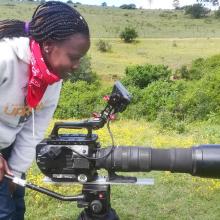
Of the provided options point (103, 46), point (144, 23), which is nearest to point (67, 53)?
point (103, 46)

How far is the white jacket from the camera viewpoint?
248 centimetres

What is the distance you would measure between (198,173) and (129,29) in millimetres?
38452

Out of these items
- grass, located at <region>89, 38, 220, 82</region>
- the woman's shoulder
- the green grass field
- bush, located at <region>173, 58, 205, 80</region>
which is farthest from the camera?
grass, located at <region>89, 38, 220, 82</region>

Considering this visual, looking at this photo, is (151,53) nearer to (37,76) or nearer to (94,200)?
(37,76)

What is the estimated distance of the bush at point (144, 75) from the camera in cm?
2195

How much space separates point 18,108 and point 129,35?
3842cm

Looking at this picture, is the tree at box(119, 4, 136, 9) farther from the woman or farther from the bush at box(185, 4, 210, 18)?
the woman

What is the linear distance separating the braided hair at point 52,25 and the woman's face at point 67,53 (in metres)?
0.03

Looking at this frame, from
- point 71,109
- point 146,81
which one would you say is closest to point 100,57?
point 146,81

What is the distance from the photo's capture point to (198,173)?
2.22 m

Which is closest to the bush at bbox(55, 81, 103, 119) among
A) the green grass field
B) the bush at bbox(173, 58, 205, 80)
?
the green grass field

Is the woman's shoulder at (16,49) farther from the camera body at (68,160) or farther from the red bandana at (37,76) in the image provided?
the camera body at (68,160)

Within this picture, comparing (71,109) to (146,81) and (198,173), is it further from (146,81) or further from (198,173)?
(198,173)

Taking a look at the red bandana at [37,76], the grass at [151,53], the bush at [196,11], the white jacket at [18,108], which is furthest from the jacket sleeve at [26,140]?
the bush at [196,11]
